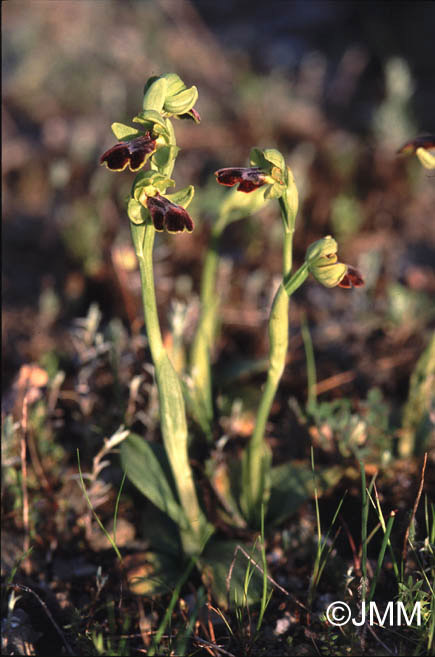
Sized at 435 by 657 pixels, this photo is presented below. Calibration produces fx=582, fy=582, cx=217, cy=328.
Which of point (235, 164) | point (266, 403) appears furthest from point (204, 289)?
point (235, 164)

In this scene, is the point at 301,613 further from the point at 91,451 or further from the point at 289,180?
the point at 289,180

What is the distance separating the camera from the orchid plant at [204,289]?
164 cm

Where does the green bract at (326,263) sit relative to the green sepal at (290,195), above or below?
below

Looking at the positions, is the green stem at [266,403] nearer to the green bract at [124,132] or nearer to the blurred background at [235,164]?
the green bract at [124,132]

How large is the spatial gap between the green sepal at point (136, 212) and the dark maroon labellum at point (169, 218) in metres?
0.07

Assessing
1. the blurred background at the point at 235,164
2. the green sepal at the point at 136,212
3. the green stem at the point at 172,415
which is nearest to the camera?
the green sepal at the point at 136,212

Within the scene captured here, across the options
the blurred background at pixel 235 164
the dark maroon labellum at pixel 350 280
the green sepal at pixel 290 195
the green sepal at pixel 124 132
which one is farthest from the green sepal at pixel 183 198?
the blurred background at pixel 235 164

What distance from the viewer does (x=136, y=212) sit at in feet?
5.50

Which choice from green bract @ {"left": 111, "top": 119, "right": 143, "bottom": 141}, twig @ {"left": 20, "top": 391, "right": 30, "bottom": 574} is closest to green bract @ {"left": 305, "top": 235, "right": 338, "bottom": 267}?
green bract @ {"left": 111, "top": 119, "right": 143, "bottom": 141}

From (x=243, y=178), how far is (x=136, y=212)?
33cm

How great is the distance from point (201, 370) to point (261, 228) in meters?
1.77

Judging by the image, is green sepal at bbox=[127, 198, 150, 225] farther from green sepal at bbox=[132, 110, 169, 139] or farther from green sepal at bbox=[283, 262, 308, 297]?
green sepal at bbox=[283, 262, 308, 297]

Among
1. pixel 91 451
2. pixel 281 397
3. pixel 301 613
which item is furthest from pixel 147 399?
pixel 301 613

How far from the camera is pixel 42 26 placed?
20.3 ft
